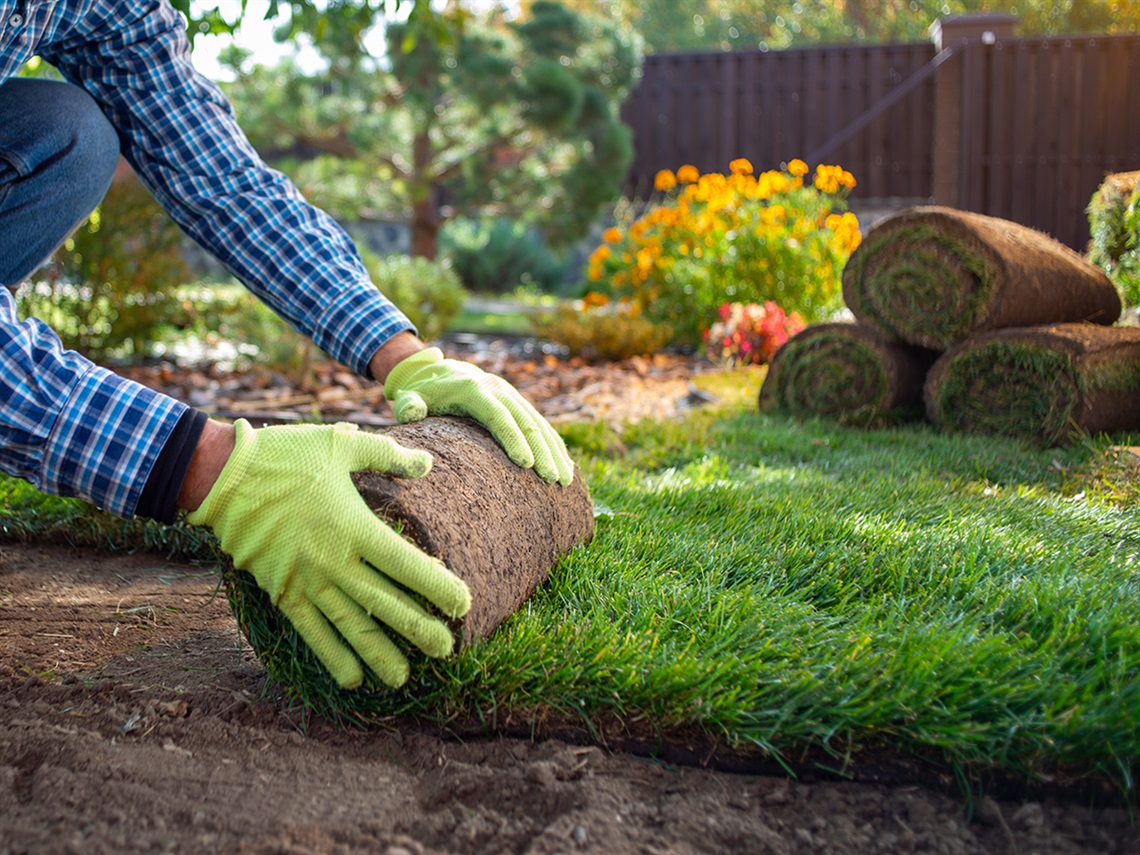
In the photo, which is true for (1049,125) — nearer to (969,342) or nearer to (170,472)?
(969,342)

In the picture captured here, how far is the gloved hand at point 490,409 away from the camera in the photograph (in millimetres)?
1648

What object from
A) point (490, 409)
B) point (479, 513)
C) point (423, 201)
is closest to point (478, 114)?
point (423, 201)

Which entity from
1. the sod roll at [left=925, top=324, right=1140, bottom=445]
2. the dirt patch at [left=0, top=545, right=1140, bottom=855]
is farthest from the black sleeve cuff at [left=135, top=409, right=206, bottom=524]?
the sod roll at [left=925, top=324, right=1140, bottom=445]

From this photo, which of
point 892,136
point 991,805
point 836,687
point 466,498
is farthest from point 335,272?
point 892,136

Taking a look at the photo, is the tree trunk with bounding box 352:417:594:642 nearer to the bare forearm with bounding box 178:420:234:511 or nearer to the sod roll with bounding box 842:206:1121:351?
the bare forearm with bounding box 178:420:234:511

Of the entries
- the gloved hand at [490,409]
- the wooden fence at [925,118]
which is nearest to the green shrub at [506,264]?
the wooden fence at [925,118]

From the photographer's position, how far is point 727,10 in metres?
24.0

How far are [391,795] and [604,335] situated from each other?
4492 millimetres

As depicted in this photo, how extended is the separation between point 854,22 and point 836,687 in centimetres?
2383

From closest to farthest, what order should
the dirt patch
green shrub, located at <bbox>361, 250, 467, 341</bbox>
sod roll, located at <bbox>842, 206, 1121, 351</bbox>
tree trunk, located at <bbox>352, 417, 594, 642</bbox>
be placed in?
the dirt patch → tree trunk, located at <bbox>352, 417, 594, 642</bbox> → sod roll, located at <bbox>842, 206, 1121, 351</bbox> → green shrub, located at <bbox>361, 250, 467, 341</bbox>

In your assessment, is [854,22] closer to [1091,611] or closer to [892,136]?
[892,136]

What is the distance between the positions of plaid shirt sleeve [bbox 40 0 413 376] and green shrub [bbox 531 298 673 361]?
353cm

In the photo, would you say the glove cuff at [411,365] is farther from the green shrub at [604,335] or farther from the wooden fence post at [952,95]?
the wooden fence post at [952,95]

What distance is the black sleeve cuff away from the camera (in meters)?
1.28
